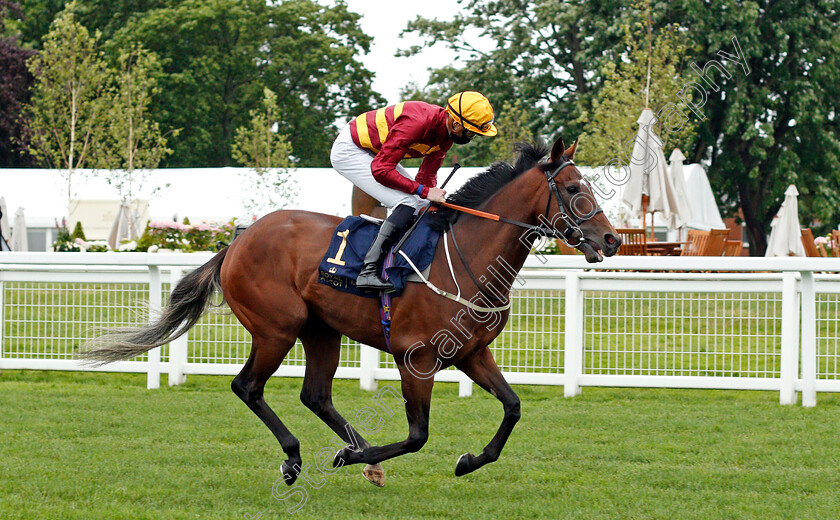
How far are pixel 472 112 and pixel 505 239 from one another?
0.61 metres

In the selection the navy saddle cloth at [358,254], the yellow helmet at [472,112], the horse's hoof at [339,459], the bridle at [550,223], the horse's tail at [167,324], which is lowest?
the horse's hoof at [339,459]

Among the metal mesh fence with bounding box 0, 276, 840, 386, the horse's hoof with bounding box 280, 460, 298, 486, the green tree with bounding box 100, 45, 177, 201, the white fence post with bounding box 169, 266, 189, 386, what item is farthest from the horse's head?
the green tree with bounding box 100, 45, 177, 201

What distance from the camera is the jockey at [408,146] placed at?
4645 millimetres

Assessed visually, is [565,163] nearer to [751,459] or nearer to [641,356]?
[751,459]

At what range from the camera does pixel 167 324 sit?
17.8 ft

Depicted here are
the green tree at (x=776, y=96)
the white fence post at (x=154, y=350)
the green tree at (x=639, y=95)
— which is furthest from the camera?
the green tree at (x=776, y=96)

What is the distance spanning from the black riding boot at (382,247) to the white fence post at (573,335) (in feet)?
8.79

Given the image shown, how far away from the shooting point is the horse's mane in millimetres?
4727

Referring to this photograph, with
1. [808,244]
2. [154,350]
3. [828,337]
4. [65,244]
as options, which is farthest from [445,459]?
[65,244]

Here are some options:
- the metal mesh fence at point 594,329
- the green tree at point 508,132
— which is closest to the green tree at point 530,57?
the green tree at point 508,132

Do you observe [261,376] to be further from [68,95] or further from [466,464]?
[68,95]

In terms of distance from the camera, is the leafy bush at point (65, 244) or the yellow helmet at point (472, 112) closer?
the yellow helmet at point (472, 112)

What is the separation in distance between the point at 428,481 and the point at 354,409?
1968 mm

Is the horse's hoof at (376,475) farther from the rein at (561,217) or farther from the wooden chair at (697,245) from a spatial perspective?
the wooden chair at (697,245)
